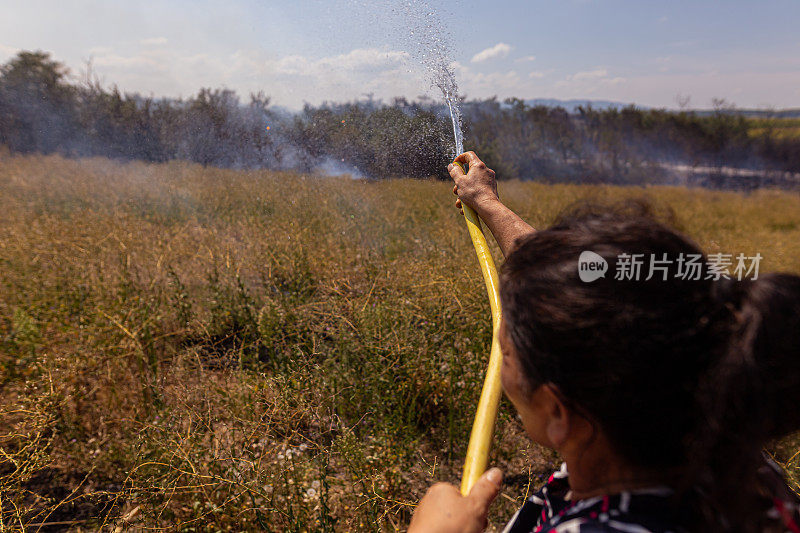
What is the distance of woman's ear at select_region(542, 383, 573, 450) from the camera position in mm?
729

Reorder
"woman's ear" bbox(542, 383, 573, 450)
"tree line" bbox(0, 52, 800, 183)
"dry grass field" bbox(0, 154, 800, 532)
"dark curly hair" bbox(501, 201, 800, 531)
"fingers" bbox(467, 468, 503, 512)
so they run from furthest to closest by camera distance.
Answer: "tree line" bbox(0, 52, 800, 183) → "dry grass field" bbox(0, 154, 800, 532) → "fingers" bbox(467, 468, 503, 512) → "woman's ear" bbox(542, 383, 573, 450) → "dark curly hair" bbox(501, 201, 800, 531)

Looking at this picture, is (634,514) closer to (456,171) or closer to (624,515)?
(624,515)

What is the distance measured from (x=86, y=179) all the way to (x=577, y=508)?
27.9ft

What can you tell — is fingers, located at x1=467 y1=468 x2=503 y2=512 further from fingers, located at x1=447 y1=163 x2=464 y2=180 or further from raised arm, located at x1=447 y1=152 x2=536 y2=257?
fingers, located at x1=447 y1=163 x2=464 y2=180

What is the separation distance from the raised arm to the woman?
80 cm

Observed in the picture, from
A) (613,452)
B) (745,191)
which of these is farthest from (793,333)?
(745,191)

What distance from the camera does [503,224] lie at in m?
1.60

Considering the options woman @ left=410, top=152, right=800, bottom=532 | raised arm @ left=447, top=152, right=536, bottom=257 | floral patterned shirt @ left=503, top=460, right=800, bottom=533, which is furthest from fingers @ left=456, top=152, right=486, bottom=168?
floral patterned shirt @ left=503, top=460, right=800, bottom=533

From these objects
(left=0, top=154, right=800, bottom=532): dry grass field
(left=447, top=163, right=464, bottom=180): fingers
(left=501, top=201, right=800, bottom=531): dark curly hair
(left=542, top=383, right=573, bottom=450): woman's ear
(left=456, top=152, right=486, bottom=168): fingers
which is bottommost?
(left=0, top=154, right=800, bottom=532): dry grass field

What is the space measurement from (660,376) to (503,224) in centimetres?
Result: 102

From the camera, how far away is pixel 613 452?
70cm

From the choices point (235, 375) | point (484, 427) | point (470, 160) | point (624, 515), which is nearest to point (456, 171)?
point (470, 160)

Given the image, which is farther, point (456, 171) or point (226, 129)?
point (226, 129)

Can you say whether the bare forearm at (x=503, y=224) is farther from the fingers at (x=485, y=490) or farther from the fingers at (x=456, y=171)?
the fingers at (x=485, y=490)
